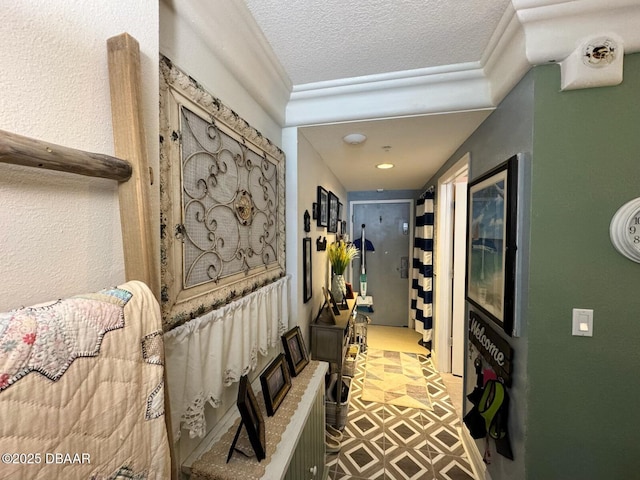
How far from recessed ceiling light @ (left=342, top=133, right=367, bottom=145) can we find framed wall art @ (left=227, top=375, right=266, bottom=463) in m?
1.56

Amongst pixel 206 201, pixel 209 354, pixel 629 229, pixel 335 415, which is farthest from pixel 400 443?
pixel 206 201

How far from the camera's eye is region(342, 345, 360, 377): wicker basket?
2599mm

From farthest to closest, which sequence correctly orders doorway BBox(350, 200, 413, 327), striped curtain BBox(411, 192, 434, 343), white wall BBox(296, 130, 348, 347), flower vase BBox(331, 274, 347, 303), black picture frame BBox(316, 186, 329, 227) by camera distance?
doorway BBox(350, 200, 413, 327), striped curtain BBox(411, 192, 434, 343), flower vase BBox(331, 274, 347, 303), black picture frame BBox(316, 186, 329, 227), white wall BBox(296, 130, 348, 347)

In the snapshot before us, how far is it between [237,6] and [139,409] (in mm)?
1291

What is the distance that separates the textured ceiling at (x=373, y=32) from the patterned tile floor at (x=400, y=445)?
2.38 m

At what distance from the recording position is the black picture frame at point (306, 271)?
1.83 metres

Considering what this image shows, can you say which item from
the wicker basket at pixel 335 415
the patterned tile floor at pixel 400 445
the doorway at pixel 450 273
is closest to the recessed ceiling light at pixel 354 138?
the doorway at pixel 450 273

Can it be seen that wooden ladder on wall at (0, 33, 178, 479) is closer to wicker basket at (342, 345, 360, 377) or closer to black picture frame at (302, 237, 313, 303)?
black picture frame at (302, 237, 313, 303)

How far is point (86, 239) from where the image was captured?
21.3 inches

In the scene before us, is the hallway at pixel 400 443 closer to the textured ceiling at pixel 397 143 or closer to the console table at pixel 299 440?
the console table at pixel 299 440

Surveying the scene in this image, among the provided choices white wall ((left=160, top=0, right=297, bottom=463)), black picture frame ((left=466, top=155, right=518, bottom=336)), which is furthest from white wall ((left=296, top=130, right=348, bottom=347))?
black picture frame ((left=466, top=155, right=518, bottom=336))

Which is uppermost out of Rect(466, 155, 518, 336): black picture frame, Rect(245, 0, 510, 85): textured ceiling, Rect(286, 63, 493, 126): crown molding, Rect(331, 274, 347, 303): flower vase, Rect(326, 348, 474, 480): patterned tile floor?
Rect(245, 0, 510, 85): textured ceiling

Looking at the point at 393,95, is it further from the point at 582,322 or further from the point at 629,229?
the point at 582,322

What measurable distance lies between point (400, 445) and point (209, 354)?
1695 millimetres
